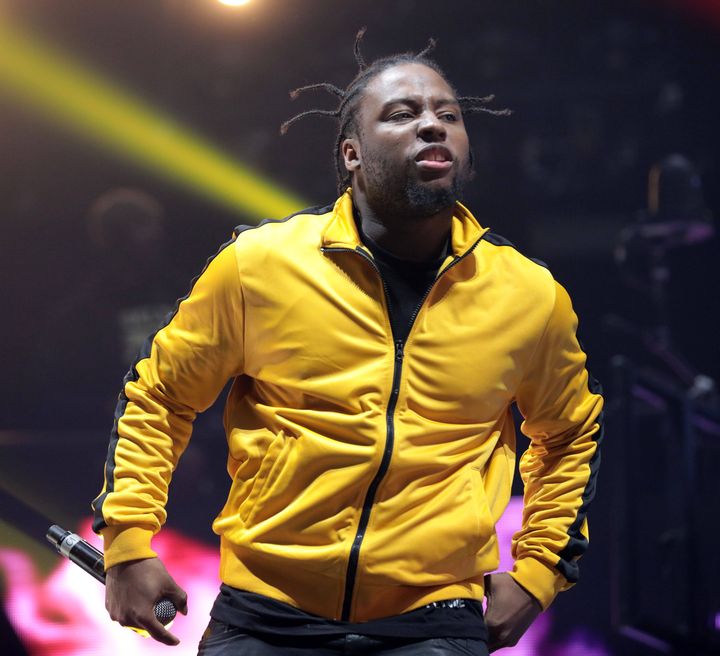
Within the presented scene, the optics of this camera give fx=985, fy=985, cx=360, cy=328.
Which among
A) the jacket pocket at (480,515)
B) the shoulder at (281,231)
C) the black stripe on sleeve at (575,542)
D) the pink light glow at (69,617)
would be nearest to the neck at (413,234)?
the shoulder at (281,231)

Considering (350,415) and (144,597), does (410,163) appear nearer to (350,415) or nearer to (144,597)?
(350,415)

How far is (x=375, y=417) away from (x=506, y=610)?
0.45m

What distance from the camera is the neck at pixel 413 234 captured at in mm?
1763

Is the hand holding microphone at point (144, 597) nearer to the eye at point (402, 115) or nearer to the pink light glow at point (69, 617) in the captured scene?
the eye at point (402, 115)

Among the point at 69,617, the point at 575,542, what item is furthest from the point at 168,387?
the point at 69,617

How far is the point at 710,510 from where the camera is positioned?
148 inches

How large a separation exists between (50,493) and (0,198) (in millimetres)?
1198

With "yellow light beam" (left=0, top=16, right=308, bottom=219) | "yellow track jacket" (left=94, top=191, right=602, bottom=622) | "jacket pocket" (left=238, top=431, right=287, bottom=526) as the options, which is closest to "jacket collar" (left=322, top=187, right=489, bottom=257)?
"yellow track jacket" (left=94, top=191, right=602, bottom=622)

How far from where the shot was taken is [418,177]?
1730mm

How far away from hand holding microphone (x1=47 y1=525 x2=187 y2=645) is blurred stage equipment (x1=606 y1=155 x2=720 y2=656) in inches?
84.7

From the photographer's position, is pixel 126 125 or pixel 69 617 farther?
pixel 126 125

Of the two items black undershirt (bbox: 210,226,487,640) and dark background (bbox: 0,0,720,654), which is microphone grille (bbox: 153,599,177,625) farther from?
dark background (bbox: 0,0,720,654)

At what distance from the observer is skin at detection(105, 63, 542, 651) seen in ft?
5.69

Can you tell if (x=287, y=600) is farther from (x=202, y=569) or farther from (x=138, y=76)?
(x=138, y=76)
